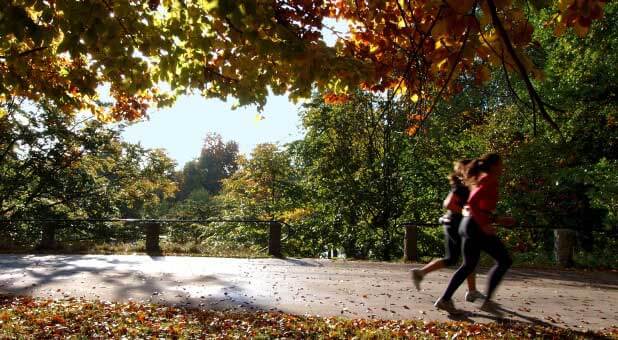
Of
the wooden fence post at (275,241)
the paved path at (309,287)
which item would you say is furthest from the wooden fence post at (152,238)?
the wooden fence post at (275,241)

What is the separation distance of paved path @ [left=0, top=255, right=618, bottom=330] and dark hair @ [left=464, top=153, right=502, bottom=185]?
71.7 inches

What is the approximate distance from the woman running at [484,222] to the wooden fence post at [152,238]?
10042 millimetres

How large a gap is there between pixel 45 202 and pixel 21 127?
295 cm

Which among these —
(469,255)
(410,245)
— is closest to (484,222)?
(469,255)

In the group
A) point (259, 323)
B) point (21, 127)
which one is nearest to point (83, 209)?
point (21, 127)

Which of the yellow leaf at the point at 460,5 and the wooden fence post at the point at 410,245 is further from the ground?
the yellow leaf at the point at 460,5

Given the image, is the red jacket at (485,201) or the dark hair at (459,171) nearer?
the red jacket at (485,201)

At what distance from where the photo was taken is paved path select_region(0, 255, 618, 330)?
22.6ft

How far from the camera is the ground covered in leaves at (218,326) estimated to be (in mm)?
5539

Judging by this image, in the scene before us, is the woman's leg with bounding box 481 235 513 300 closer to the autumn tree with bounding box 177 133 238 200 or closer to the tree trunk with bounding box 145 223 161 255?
the tree trunk with bounding box 145 223 161 255

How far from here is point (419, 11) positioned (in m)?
4.82

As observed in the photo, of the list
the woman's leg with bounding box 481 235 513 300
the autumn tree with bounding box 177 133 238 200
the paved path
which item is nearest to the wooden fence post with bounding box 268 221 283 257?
the paved path

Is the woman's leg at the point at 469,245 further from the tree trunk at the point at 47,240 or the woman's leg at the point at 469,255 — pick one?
the tree trunk at the point at 47,240

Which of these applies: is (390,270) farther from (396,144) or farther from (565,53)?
(565,53)
